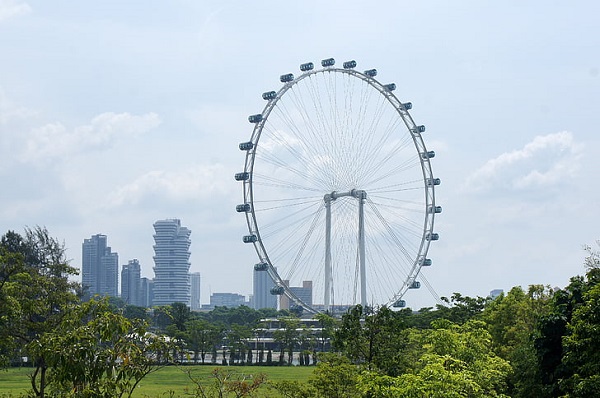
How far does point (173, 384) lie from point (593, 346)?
39.0 meters

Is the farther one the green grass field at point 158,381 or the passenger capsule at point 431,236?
the passenger capsule at point 431,236

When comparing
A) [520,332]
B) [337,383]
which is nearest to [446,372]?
[337,383]

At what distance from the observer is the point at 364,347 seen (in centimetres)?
3228

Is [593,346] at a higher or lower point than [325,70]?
lower

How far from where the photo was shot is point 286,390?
2886 centimetres

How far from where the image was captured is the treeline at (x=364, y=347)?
1703 centimetres

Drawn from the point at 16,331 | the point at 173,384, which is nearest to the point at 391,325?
the point at 16,331

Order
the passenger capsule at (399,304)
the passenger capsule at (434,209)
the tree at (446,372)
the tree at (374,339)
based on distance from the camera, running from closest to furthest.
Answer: the tree at (446,372)
the tree at (374,339)
the passenger capsule at (434,209)
the passenger capsule at (399,304)

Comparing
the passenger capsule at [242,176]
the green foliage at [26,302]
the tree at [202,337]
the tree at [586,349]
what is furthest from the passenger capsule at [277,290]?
the tree at [586,349]

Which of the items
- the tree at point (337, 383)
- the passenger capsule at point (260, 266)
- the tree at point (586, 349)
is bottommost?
the tree at point (337, 383)

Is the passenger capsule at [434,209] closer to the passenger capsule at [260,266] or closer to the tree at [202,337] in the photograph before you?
the passenger capsule at [260,266]

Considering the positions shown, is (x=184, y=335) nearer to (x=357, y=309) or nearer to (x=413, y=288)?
(x=413, y=288)

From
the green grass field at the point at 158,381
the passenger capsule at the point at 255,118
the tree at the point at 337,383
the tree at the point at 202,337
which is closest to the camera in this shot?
the tree at the point at 337,383

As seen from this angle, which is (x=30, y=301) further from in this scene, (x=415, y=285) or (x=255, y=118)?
(x=415, y=285)
